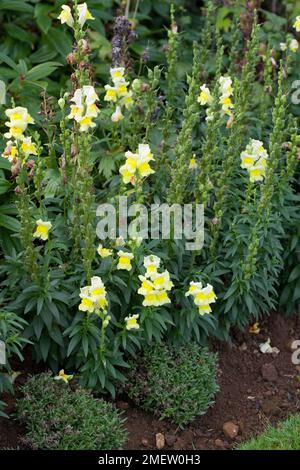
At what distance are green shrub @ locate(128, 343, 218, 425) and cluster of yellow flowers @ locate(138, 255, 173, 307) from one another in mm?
496

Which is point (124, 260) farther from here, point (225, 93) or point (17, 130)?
point (225, 93)

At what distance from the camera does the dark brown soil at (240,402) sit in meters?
4.79

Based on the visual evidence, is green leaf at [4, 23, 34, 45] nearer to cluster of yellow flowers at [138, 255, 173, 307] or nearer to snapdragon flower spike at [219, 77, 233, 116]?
snapdragon flower spike at [219, 77, 233, 116]

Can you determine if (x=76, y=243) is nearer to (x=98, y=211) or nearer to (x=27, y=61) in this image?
(x=98, y=211)

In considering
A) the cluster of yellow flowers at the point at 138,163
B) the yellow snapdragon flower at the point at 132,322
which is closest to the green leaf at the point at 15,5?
the cluster of yellow flowers at the point at 138,163

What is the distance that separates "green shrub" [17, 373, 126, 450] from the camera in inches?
174

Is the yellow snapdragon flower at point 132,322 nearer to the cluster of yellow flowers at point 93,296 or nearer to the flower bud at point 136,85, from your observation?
the cluster of yellow flowers at point 93,296

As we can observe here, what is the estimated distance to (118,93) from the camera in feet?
17.1

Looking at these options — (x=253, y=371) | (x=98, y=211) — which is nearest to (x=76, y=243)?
(x=98, y=211)

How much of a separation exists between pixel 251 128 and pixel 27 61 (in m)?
1.91

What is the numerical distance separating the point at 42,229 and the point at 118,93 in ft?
3.71

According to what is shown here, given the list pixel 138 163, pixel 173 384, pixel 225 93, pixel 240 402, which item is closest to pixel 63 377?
pixel 173 384

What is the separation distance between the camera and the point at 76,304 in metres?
4.77

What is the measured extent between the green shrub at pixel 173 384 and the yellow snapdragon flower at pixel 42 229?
0.98 m
